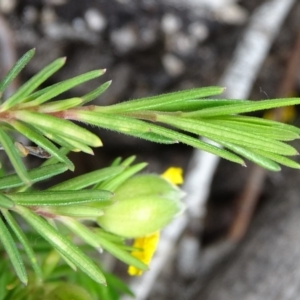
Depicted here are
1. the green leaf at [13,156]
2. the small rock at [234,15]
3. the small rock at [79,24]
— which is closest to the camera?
the green leaf at [13,156]

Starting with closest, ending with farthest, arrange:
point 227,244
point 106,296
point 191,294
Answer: point 106,296
point 191,294
point 227,244

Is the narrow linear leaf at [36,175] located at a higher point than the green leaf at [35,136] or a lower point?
lower

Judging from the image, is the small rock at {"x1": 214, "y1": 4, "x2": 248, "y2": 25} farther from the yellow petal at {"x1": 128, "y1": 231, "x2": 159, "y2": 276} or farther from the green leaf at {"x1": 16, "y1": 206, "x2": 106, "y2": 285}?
the green leaf at {"x1": 16, "y1": 206, "x2": 106, "y2": 285}

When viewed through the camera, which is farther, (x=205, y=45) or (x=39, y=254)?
(x=205, y=45)

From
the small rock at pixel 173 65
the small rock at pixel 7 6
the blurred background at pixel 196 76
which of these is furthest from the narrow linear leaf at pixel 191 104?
the small rock at pixel 173 65

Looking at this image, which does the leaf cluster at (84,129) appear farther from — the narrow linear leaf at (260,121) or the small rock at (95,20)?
the small rock at (95,20)

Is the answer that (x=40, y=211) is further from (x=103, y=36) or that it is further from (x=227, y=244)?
(x=227, y=244)

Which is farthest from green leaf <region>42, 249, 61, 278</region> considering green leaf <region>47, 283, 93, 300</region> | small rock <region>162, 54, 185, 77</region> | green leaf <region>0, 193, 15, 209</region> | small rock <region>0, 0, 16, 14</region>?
small rock <region>162, 54, 185, 77</region>

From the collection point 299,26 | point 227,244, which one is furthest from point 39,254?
point 299,26
